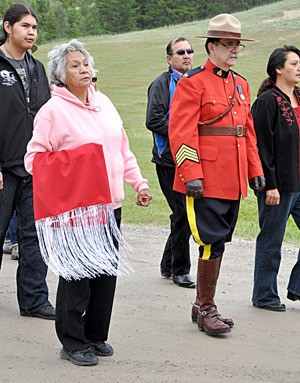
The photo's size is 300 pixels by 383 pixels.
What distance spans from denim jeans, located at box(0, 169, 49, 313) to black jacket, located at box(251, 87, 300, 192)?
5.97 ft

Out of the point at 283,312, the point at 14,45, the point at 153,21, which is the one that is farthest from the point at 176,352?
the point at 153,21

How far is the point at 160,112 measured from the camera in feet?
25.1

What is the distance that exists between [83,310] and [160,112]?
2.69 m

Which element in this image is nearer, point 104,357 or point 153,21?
point 104,357

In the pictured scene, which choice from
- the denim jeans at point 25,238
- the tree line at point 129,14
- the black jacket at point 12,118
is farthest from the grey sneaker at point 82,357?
the tree line at point 129,14

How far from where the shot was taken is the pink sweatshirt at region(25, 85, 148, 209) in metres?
5.31

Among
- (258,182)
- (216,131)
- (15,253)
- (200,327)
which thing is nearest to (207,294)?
(200,327)

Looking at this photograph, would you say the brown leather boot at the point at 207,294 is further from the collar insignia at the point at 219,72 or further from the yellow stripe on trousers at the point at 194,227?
the collar insignia at the point at 219,72

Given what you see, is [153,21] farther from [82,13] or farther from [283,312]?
[283,312]

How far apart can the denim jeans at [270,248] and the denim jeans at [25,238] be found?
5.58 feet

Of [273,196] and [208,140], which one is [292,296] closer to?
[273,196]

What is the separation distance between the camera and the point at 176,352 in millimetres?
5707

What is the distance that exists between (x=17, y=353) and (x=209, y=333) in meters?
1.36

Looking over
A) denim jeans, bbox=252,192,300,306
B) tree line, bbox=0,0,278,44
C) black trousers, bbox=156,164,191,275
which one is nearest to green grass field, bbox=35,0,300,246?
black trousers, bbox=156,164,191,275
